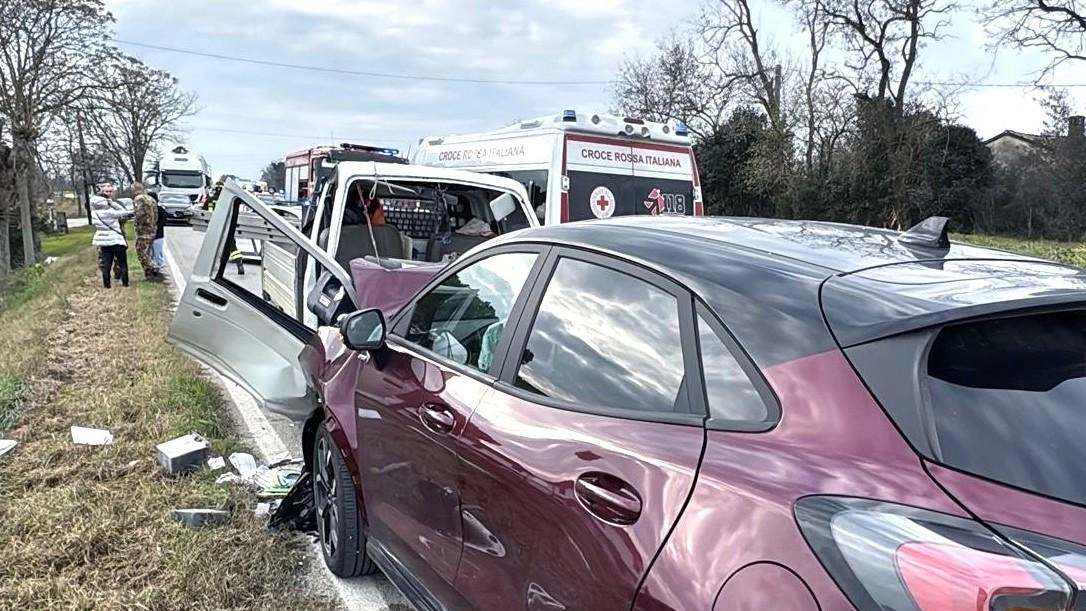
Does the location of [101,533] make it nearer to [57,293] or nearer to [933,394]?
[933,394]

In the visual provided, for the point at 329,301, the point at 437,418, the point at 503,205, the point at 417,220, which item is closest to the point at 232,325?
the point at 329,301

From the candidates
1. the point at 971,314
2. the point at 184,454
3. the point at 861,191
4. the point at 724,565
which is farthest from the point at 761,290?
the point at 861,191

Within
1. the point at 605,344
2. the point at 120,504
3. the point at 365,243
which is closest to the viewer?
the point at 605,344

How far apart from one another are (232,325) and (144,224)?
8.99 m

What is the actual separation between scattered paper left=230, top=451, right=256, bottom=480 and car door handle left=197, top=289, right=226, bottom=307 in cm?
96

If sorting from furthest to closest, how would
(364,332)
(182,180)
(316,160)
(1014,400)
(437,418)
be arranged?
1. (182,180)
2. (316,160)
3. (364,332)
4. (437,418)
5. (1014,400)

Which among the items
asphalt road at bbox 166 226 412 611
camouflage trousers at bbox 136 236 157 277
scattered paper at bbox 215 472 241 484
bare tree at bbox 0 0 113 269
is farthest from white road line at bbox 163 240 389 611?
bare tree at bbox 0 0 113 269

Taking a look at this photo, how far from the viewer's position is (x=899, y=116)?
28.1m

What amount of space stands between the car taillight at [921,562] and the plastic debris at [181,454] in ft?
13.7

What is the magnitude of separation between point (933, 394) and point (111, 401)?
5.90 m

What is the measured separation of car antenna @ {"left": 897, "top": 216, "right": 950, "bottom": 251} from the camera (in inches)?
91.1

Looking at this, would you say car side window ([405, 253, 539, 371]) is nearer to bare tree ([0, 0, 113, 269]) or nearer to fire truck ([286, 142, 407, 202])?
fire truck ([286, 142, 407, 202])

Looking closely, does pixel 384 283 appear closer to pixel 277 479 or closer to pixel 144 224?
pixel 277 479

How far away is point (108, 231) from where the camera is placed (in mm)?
11844
